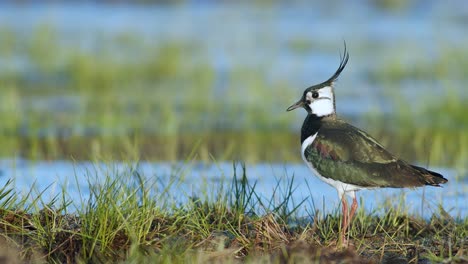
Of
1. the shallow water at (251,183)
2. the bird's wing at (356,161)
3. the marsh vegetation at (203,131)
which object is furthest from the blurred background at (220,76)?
the bird's wing at (356,161)

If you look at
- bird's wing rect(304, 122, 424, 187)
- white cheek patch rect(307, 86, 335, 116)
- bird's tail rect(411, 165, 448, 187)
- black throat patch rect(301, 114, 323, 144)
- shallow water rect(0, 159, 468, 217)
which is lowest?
shallow water rect(0, 159, 468, 217)

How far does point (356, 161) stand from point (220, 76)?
25.4ft

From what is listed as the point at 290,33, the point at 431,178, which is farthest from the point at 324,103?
Answer: the point at 290,33

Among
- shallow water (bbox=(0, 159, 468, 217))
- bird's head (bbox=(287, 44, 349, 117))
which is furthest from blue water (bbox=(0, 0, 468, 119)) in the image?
bird's head (bbox=(287, 44, 349, 117))

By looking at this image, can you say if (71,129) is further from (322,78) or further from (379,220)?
(379,220)

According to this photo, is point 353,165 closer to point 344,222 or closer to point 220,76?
point 344,222

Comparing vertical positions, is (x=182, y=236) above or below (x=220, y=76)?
below

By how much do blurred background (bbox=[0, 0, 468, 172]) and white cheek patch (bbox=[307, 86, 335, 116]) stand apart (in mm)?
809

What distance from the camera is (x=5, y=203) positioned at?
6.23 m

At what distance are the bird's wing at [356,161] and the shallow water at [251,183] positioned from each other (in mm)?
314

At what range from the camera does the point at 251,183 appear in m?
8.71

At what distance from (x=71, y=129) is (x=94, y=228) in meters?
5.47

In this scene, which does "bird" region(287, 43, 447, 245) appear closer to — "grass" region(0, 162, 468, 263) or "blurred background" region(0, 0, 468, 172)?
"grass" region(0, 162, 468, 263)

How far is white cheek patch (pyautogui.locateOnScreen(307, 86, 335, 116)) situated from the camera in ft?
23.8
